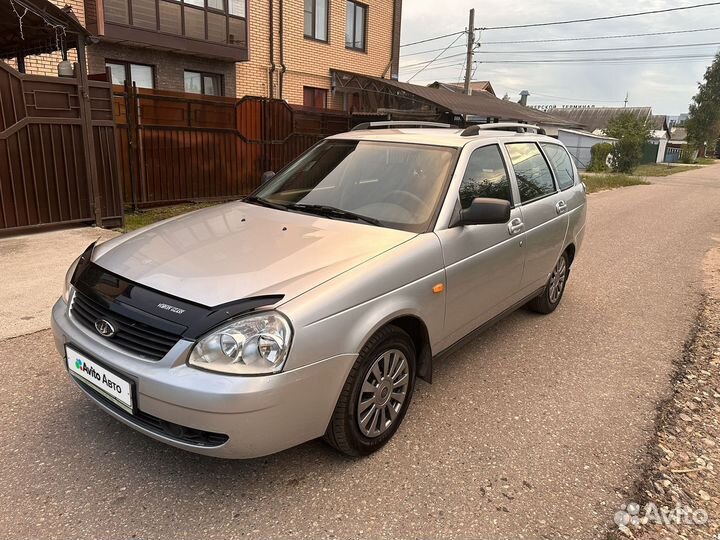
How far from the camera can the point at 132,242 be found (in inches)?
123

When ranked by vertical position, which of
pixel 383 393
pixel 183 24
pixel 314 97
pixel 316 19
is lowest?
pixel 383 393

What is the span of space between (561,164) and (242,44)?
1207 cm

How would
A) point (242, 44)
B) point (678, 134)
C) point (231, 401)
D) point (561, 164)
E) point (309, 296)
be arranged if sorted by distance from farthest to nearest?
point (678, 134), point (242, 44), point (561, 164), point (309, 296), point (231, 401)

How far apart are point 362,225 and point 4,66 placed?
588cm

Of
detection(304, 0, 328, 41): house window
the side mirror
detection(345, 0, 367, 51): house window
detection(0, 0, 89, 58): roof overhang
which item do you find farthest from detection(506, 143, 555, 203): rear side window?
detection(345, 0, 367, 51): house window

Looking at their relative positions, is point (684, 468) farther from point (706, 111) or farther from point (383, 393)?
point (706, 111)

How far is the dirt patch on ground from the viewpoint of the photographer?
8.09 feet

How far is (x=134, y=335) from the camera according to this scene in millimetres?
2406

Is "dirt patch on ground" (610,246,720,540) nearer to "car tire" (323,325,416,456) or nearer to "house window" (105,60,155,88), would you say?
"car tire" (323,325,416,456)

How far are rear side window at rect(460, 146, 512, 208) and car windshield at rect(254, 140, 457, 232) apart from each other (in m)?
0.17

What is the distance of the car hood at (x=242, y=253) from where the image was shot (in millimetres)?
2459

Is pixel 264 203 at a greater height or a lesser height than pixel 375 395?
greater

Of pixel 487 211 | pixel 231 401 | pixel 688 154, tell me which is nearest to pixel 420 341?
pixel 487 211

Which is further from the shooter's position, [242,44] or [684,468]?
[242,44]
